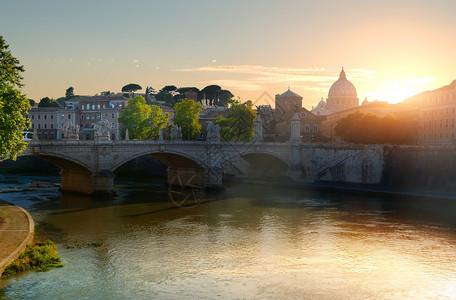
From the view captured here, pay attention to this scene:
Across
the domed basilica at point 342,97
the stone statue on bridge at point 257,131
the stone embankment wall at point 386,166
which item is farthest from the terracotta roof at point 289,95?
the stone statue on bridge at point 257,131

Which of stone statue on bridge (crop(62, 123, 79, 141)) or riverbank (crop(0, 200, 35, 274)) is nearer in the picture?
riverbank (crop(0, 200, 35, 274))

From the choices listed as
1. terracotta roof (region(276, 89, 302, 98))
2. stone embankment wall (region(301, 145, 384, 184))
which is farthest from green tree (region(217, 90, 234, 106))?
stone embankment wall (region(301, 145, 384, 184))

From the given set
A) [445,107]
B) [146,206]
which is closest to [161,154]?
[146,206]

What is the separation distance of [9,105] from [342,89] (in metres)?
129

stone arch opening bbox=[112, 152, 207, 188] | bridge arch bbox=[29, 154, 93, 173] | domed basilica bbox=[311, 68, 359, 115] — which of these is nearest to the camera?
bridge arch bbox=[29, 154, 93, 173]

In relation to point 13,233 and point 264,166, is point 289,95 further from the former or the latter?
point 13,233

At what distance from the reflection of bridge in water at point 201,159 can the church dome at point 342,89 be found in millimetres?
82374

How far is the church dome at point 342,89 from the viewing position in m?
146

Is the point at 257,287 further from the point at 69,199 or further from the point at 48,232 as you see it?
the point at 69,199

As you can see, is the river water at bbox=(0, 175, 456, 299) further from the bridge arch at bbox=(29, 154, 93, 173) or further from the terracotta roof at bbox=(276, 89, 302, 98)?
the terracotta roof at bbox=(276, 89, 302, 98)

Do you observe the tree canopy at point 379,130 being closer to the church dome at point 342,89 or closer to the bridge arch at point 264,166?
the bridge arch at point 264,166

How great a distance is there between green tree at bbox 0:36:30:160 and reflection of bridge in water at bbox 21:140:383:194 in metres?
14.0

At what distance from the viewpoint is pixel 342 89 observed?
14650 cm

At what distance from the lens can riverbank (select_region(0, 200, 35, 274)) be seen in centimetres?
2222
